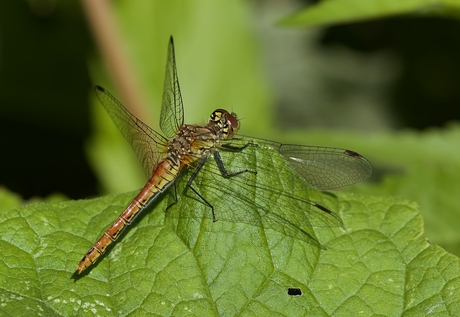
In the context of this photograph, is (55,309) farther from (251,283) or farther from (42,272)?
(251,283)

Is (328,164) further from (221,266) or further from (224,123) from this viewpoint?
(221,266)

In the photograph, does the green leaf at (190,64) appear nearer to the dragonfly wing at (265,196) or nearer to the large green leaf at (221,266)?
the dragonfly wing at (265,196)

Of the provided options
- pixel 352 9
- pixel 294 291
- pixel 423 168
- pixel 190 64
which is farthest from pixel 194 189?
pixel 190 64

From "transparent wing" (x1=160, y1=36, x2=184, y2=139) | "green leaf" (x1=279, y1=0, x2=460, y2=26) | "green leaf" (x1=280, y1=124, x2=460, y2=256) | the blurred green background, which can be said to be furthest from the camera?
the blurred green background

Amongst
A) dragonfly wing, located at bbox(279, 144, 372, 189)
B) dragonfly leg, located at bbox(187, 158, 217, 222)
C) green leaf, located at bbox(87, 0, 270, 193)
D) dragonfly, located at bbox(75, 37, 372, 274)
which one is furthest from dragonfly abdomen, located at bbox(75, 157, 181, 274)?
green leaf, located at bbox(87, 0, 270, 193)

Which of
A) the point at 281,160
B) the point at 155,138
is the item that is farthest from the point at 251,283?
the point at 155,138

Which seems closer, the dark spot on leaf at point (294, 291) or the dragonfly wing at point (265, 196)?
the dark spot on leaf at point (294, 291)

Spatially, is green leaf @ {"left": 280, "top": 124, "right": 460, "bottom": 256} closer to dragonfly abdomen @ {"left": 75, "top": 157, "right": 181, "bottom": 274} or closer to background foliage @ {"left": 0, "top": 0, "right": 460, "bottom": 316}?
background foliage @ {"left": 0, "top": 0, "right": 460, "bottom": 316}

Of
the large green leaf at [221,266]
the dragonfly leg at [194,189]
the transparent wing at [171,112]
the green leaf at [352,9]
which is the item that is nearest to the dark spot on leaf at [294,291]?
the large green leaf at [221,266]
